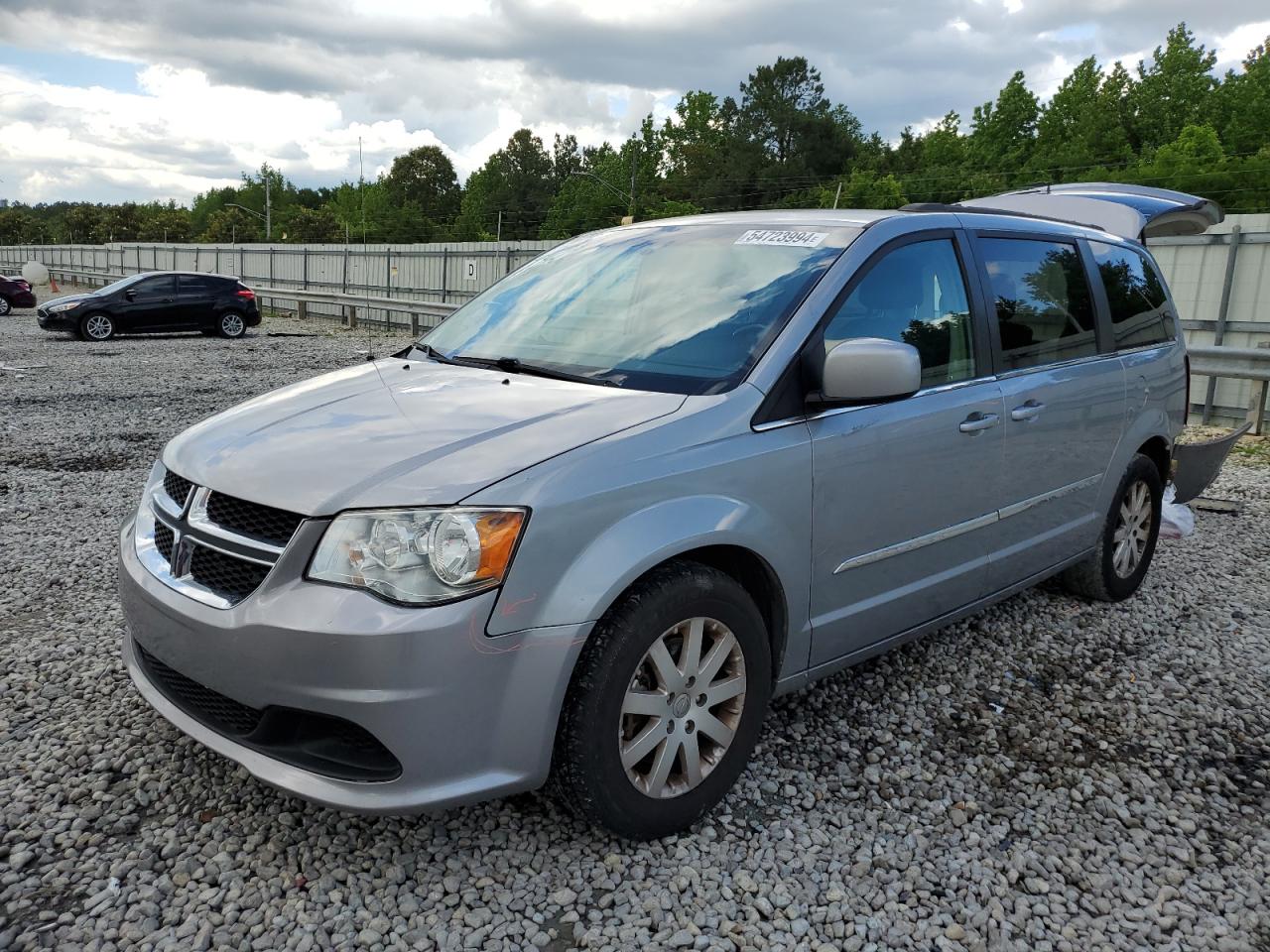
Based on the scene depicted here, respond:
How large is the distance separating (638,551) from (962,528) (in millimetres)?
1617

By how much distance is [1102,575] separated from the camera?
477cm

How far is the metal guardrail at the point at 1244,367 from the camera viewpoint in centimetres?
939

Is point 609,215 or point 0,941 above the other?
point 609,215

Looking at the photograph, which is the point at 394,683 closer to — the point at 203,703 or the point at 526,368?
the point at 203,703

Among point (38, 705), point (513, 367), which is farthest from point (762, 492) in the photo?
point (38, 705)

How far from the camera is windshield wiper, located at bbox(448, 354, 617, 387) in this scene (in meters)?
3.09

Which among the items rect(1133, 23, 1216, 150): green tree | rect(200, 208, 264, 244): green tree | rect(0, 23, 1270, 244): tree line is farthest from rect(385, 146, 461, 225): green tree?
rect(1133, 23, 1216, 150): green tree

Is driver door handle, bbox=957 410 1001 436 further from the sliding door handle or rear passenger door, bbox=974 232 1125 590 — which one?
rear passenger door, bbox=974 232 1125 590

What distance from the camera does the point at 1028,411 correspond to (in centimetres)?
382

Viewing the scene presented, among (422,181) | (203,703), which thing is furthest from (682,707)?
(422,181)

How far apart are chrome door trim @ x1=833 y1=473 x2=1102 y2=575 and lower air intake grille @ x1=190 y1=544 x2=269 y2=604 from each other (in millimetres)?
1720

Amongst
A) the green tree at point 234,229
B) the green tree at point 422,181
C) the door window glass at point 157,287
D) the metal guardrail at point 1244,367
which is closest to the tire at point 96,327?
the door window glass at point 157,287

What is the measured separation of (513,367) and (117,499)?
4497mm

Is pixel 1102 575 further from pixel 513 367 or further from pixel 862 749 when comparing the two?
pixel 513 367
